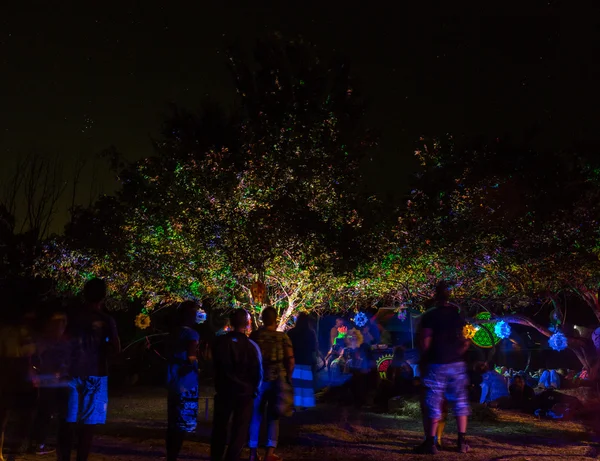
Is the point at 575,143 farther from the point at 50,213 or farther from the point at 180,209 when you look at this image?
the point at 50,213

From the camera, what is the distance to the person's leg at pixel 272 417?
6.33 metres

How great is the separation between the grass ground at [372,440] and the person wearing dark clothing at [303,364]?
0.46 metres

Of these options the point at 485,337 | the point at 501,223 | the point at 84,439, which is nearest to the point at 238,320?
the point at 84,439

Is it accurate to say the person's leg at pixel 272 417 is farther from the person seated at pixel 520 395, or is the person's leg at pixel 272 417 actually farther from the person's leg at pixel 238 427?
the person seated at pixel 520 395

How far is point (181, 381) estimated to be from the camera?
225 inches

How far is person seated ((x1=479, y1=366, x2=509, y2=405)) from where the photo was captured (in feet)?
47.9

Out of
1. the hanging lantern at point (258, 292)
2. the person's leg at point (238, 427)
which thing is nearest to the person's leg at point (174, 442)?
the person's leg at point (238, 427)

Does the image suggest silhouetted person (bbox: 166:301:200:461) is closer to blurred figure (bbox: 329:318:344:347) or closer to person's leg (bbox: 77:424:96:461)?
person's leg (bbox: 77:424:96:461)

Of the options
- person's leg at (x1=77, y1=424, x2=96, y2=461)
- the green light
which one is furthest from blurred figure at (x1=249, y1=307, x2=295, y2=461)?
the green light

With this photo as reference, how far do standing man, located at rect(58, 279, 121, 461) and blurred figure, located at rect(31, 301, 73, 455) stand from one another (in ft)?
0.42

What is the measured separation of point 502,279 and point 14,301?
1747 centimetres

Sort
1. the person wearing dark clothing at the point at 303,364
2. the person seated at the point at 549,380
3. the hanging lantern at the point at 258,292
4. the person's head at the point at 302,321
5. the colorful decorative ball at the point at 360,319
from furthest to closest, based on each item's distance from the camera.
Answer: the colorful decorative ball at the point at 360,319
the person's head at the point at 302,321
the person seated at the point at 549,380
the hanging lantern at the point at 258,292
the person wearing dark clothing at the point at 303,364

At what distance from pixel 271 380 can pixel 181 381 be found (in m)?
1.03

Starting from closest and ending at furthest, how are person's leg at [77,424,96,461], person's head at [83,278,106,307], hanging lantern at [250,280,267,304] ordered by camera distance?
person's leg at [77,424,96,461] → person's head at [83,278,106,307] → hanging lantern at [250,280,267,304]
